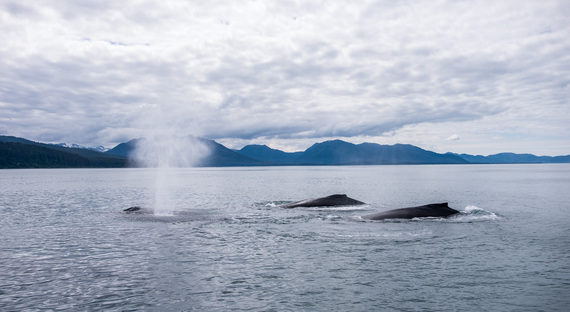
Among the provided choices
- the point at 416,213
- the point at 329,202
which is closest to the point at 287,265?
the point at 416,213

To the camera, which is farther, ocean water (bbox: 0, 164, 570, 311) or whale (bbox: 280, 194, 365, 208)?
whale (bbox: 280, 194, 365, 208)

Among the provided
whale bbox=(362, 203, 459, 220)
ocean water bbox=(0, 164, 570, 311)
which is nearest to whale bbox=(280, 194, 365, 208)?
whale bbox=(362, 203, 459, 220)

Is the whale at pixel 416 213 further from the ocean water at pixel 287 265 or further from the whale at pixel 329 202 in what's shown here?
the whale at pixel 329 202

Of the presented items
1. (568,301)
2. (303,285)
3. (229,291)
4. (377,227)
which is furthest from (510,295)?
(377,227)

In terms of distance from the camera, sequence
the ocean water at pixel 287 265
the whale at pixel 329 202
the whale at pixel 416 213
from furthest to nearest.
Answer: the whale at pixel 329 202
the whale at pixel 416 213
the ocean water at pixel 287 265

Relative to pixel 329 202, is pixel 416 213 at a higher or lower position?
lower

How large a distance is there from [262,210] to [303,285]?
31.9 meters

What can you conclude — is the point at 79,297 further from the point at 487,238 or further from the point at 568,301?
the point at 487,238

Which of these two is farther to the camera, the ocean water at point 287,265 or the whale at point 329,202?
the whale at point 329,202

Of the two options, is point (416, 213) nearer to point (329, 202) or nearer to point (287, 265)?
point (329, 202)

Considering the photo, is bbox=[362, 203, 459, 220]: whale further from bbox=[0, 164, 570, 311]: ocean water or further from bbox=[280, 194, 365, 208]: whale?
bbox=[280, 194, 365, 208]: whale

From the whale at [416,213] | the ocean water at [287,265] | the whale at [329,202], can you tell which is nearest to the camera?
the ocean water at [287,265]

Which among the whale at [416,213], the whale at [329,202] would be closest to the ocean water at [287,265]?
the whale at [416,213]

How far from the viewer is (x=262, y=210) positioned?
51.1 meters
